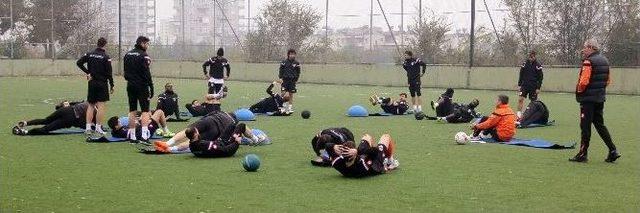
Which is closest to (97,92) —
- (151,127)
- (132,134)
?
(151,127)

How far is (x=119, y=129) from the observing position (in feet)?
51.1

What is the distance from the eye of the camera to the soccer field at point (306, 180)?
886cm

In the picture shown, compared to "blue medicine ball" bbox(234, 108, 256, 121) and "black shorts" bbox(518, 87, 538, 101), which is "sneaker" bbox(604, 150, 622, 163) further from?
"blue medicine ball" bbox(234, 108, 256, 121)

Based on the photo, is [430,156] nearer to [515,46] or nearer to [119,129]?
[119,129]

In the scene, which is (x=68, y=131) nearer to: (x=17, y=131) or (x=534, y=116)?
(x=17, y=131)

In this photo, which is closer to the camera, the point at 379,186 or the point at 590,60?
the point at 379,186

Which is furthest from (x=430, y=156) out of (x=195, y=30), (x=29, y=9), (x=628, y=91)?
(x=29, y=9)

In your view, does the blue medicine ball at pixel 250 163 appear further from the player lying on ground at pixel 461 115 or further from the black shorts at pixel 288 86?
the black shorts at pixel 288 86

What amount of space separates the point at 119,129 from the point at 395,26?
111 feet

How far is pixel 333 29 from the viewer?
50.8m

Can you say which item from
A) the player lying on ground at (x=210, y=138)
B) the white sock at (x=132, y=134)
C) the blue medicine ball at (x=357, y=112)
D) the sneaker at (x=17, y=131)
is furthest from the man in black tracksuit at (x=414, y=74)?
the sneaker at (x=17, y=131)

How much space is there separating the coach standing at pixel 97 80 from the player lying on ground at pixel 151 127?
0.41 m

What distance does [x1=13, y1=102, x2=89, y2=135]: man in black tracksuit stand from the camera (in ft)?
53.3

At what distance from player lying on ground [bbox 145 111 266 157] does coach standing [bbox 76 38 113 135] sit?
2.67 m
